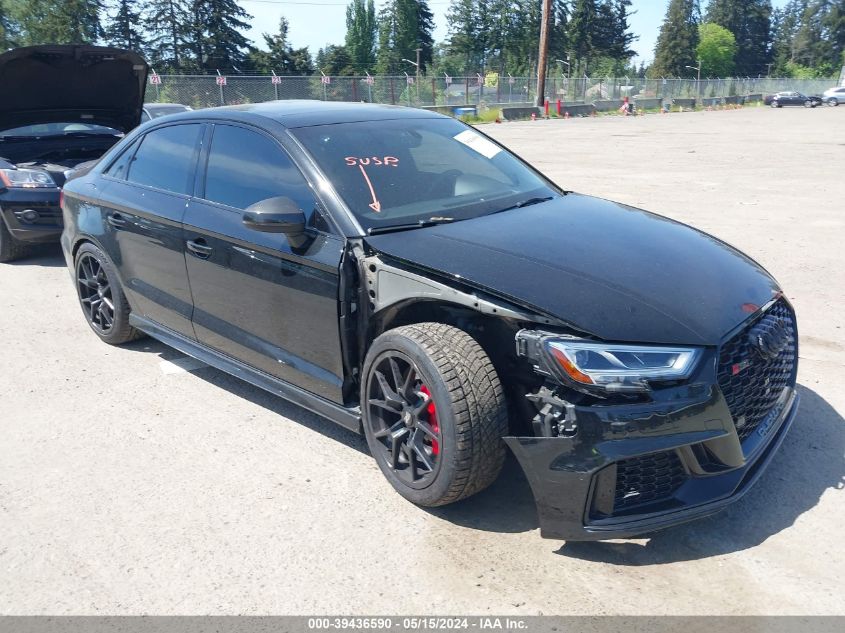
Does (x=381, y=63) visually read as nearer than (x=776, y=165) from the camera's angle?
No

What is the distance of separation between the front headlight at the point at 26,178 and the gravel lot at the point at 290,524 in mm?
2884

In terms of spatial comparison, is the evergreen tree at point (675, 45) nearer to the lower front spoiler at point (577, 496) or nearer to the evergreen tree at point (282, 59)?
the evergreen tree at point (282, 59)

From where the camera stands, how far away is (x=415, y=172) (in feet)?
12.8

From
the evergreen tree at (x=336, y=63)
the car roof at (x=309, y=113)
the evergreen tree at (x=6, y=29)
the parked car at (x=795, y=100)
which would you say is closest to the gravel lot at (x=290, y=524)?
the car roof at (x=309, y=113)

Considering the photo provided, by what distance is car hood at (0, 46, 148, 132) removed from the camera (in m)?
7.09

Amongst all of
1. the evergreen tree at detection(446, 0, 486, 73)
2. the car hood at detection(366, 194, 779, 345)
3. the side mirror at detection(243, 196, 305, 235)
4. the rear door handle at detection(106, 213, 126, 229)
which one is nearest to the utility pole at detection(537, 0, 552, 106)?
the rear door handle at detection(106, 213, 126, 229)

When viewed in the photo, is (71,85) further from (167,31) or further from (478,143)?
(167,31)

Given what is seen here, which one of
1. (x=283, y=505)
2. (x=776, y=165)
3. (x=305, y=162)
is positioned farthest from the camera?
(x=776, y=165)

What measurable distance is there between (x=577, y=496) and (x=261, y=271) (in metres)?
1.95

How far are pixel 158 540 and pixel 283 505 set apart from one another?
542 mm

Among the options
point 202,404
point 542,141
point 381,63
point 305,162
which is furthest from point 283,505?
point 381,63

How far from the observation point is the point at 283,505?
334 cm

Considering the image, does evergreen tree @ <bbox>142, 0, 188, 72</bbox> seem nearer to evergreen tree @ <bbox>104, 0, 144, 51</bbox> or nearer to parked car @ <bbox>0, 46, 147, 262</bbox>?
Result: evergreen tree @ <bbox>104, 0, 144, 51</bbox>
